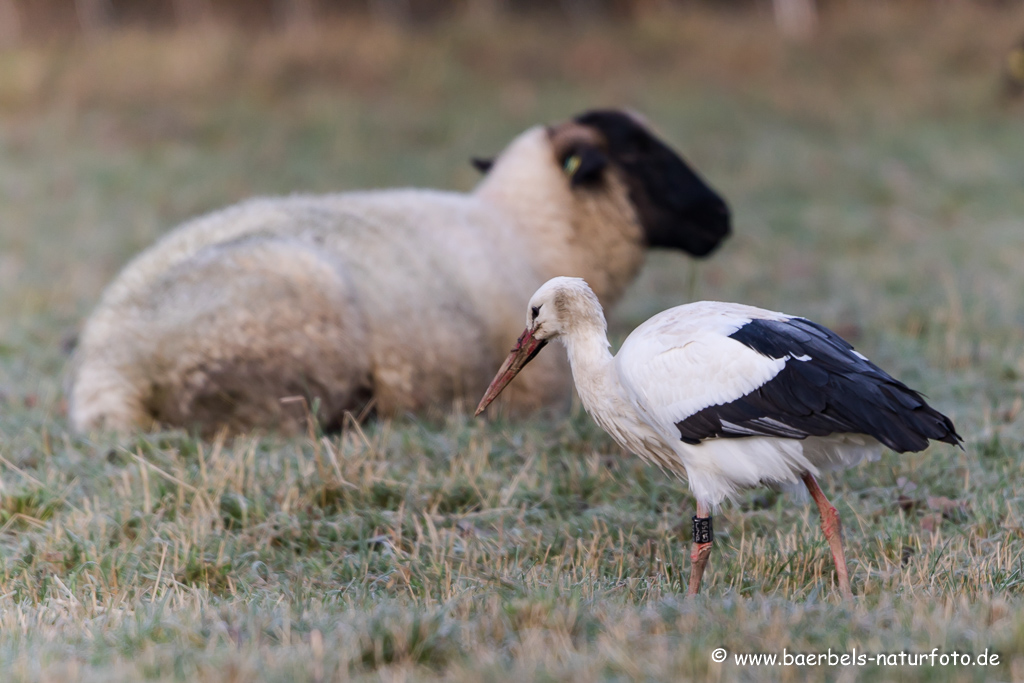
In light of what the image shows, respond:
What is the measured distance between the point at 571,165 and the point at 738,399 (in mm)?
3677

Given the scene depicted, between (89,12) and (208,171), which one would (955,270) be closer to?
(208,171)

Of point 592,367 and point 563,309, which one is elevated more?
point 563,309

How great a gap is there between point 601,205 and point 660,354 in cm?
352

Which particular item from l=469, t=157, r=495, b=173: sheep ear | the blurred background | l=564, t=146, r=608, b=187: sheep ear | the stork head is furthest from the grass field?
l=469, t=157, r=495, b=173: sheep ear

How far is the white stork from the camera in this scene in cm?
320

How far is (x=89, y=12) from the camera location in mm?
15055

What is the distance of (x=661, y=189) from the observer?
6840mm

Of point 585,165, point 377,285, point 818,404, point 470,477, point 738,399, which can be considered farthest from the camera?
point 585,165

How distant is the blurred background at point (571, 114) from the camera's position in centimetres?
793

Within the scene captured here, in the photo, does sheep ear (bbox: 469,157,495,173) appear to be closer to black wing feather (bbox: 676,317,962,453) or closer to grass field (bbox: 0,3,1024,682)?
grass field (bbox: 0,3,1024,682)

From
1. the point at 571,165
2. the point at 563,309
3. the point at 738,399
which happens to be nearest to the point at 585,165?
the point at 571,165

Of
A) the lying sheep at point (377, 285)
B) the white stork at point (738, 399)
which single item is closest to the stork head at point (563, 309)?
the white stork at point (738, 399)

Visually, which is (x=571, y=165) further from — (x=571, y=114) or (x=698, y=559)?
(x=571, y=114)

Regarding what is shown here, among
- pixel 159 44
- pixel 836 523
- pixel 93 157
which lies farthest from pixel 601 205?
pixel 159 44
